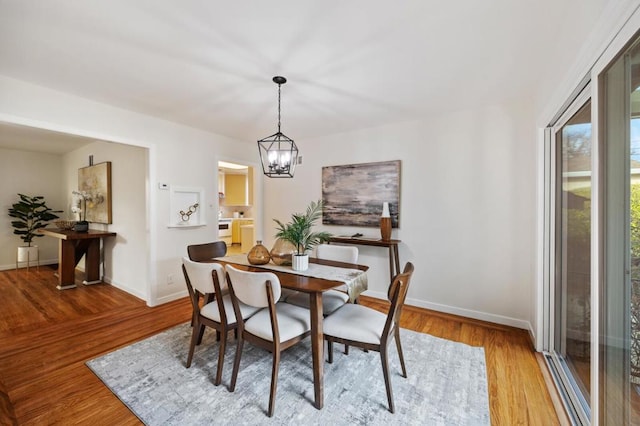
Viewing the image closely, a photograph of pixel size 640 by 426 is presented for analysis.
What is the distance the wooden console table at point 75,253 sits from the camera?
420cm

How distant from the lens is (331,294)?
8.32 ft

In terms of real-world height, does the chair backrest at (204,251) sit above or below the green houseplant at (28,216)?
below

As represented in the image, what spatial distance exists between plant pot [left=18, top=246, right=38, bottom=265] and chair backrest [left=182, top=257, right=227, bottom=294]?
18.9 ft

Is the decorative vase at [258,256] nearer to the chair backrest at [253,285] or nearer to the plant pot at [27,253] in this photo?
the chair backrest at [253,285]

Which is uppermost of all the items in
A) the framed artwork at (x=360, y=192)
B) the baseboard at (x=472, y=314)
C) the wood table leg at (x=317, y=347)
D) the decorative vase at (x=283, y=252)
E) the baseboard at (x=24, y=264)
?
the framed artwork at (x=360, y=192)

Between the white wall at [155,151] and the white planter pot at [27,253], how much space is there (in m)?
2.60

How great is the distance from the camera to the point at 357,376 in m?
2.08

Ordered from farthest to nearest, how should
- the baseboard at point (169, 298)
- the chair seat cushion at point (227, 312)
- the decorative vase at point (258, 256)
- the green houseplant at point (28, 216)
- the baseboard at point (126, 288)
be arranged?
1. the green houseplant at point (28, 216)
2. the baseboard at point (126, 288)
3. the baseboard at point (169, 298)
4. the decorative vase at point (258, 256)
5. the chair seat cushion at point (227, 312)

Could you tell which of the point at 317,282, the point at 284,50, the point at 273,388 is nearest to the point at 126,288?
→ the point at 273,388

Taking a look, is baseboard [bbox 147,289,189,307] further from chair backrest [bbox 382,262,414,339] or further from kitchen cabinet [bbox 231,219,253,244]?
kitchen cabinet [bbox 231,219,253,244]

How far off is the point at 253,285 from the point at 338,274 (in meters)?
0.72

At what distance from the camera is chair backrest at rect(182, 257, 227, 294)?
6.29 feet

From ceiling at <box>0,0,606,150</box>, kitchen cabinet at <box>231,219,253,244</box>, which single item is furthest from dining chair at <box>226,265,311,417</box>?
kitchen cabinet at <box>231,219,253,244</box>

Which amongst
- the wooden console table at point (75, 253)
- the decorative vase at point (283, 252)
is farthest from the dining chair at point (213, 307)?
the wooden console table at point (75, 253)
